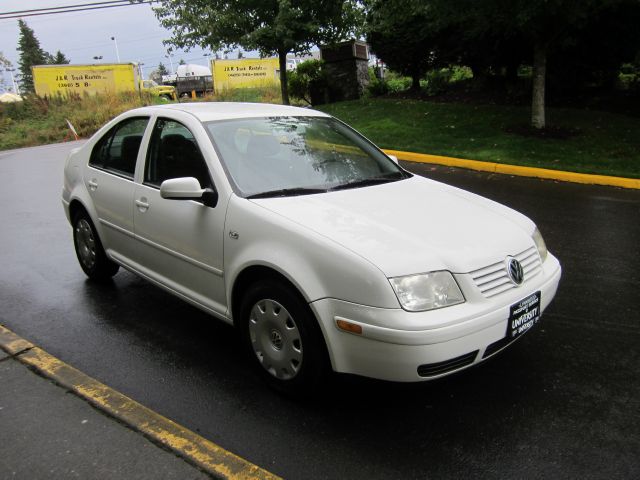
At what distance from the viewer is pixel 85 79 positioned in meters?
28.8

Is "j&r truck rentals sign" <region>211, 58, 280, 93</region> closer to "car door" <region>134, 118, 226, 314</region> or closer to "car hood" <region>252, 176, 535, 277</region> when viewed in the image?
"car door" <region>134, 118, 226, 314</region>

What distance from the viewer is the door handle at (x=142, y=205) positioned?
13.1 feet

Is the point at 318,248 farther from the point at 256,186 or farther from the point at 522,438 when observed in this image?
the point at 522,438

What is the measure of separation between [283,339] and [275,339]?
9cm

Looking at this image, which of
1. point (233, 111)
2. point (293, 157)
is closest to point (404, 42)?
point (233, 111)

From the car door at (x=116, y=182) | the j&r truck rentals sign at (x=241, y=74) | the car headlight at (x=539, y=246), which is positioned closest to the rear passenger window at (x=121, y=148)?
the car door at (x=116, y=182)

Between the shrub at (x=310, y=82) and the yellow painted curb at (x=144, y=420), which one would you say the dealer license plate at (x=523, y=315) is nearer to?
the yellow painted curb at (x=144, y=420)

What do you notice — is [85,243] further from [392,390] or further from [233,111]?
[392,390]

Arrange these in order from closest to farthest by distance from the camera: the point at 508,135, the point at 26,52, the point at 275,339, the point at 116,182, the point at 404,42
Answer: the point at 275,339 < the point at 116,182 < the point at 508,135 < the point at 404,42 < the point at 26,52

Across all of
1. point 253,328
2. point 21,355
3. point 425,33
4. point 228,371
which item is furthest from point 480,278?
point 425,33

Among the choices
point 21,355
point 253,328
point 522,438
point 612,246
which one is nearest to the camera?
point 522,438

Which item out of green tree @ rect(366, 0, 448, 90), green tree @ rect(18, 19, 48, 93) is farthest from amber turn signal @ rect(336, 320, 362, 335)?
green tree @ rect(18, 19, 48, 93)

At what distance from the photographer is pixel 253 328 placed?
3.23 meters

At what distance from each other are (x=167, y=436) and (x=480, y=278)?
175 centimetres
